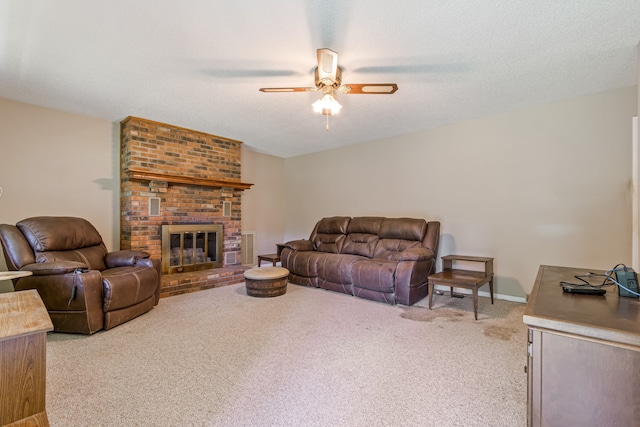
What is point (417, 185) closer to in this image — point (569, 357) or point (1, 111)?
point (569, 357)

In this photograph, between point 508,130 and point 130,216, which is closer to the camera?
point 508,130

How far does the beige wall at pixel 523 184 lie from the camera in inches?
122

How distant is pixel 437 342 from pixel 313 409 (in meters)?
1.32

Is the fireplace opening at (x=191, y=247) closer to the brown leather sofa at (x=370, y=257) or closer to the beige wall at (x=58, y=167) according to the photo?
the beige wall at (x=58, y=167)

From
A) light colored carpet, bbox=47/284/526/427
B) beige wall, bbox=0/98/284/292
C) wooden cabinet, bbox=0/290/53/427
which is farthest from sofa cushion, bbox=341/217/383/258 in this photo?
wooden cabinet, bbox=0/290/53/427

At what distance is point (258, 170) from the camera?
602 cm

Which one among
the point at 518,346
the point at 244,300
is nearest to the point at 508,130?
the point at 518,346

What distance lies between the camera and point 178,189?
14.8 feet

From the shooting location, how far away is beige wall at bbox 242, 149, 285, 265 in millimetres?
5812

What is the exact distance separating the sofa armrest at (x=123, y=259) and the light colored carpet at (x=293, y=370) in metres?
0.62

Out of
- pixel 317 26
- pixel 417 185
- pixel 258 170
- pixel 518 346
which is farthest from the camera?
pixel 258 170

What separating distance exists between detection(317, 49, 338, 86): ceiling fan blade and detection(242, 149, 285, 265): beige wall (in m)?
3.61

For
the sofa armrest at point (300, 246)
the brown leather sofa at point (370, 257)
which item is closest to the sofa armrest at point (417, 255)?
the brown leather sofa at point (370, 257)

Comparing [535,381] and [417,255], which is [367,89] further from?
[535,381]
